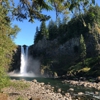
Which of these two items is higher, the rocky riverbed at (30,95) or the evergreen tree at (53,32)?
the evergreen tree at (53,32)

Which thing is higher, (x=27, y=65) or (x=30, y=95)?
(x=27, y=65)

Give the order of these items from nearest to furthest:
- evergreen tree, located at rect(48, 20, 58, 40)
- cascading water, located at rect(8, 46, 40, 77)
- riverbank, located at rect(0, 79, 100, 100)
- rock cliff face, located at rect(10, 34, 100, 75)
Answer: riverbank, located at rect(0, 79, 100, 100)
rock cliff face, located at rect(10, 34, 100, 75)
cascading water, located at rect(8, 46, 40, 77)
evergreen tree, located at rect(48, 20, 58, 40)

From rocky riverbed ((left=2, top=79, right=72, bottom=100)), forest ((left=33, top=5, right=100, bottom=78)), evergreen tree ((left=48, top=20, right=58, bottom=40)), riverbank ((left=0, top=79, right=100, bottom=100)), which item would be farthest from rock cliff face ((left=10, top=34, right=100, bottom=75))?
rocky riverbed ((left=2, top=79, right=72, bottom=100))

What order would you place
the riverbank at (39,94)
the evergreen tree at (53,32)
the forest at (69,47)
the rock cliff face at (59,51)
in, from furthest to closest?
the evergreen tree at (53,32), the rock cliff face at (59,51), the forest at (69,47), the riverbank at (39,94)

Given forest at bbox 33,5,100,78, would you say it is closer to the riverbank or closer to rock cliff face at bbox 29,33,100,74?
rock cliff face at bbox 29,33,100,74

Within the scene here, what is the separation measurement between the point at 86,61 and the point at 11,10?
74458mm

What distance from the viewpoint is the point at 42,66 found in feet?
335

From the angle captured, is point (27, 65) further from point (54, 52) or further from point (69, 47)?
point (69, 47)

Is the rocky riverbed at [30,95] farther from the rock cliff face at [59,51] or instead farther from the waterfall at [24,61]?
the waterfall at [24,61]

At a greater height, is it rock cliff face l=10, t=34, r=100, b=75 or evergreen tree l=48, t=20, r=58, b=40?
evergreen tree l=48, t=20, r=58, b=40

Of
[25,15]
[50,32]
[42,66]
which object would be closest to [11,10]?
[25,15]

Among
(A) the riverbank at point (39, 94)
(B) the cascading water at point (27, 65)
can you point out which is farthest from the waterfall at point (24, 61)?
(A) the riverbank at point (39, 94)

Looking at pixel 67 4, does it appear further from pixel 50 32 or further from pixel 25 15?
pixel 50 32

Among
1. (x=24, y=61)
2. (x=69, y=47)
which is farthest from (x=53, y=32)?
(x=24, y=61)
